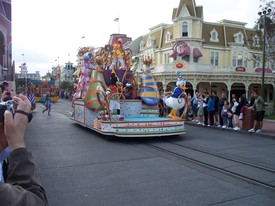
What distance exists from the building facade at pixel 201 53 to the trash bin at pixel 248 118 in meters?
16.9

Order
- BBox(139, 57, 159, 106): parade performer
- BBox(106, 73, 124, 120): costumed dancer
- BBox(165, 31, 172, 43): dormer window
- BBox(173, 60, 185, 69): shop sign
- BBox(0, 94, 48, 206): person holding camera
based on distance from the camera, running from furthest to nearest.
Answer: BBox(165, 31, 172, 43): dormer window, BBox(173, 60, 185, 69): shop sign, BBox(139, 57, 159, 106): parade performer, BBox(106, 73, 124, 120): costumed dancer, BBox(0, 94, 48, 206): person holding camera

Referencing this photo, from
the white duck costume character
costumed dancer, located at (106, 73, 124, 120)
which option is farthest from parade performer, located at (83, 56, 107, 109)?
the white duck costume character

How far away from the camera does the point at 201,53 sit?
32.2 m

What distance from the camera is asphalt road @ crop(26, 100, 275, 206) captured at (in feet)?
14.6

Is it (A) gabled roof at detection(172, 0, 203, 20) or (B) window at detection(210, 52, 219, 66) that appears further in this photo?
(B) window at detection(210, 52, 219, 66)

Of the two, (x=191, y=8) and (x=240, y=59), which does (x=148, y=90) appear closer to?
(x=191, y=8)

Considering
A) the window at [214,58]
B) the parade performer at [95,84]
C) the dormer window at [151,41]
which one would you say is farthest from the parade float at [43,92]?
the parade performer at [95,84]

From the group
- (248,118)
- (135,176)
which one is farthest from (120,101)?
(135,176)

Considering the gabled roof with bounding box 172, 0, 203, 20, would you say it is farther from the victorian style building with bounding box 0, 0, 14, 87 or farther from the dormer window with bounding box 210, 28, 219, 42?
the victorian style building with bounding box 0, 0, 14, 87

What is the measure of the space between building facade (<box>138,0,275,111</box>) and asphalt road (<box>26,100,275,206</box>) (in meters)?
21.1

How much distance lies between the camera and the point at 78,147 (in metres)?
8.56

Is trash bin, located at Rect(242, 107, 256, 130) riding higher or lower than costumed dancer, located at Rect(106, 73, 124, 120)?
lower

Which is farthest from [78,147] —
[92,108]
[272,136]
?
[272,136]

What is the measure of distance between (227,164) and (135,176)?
230 cm
